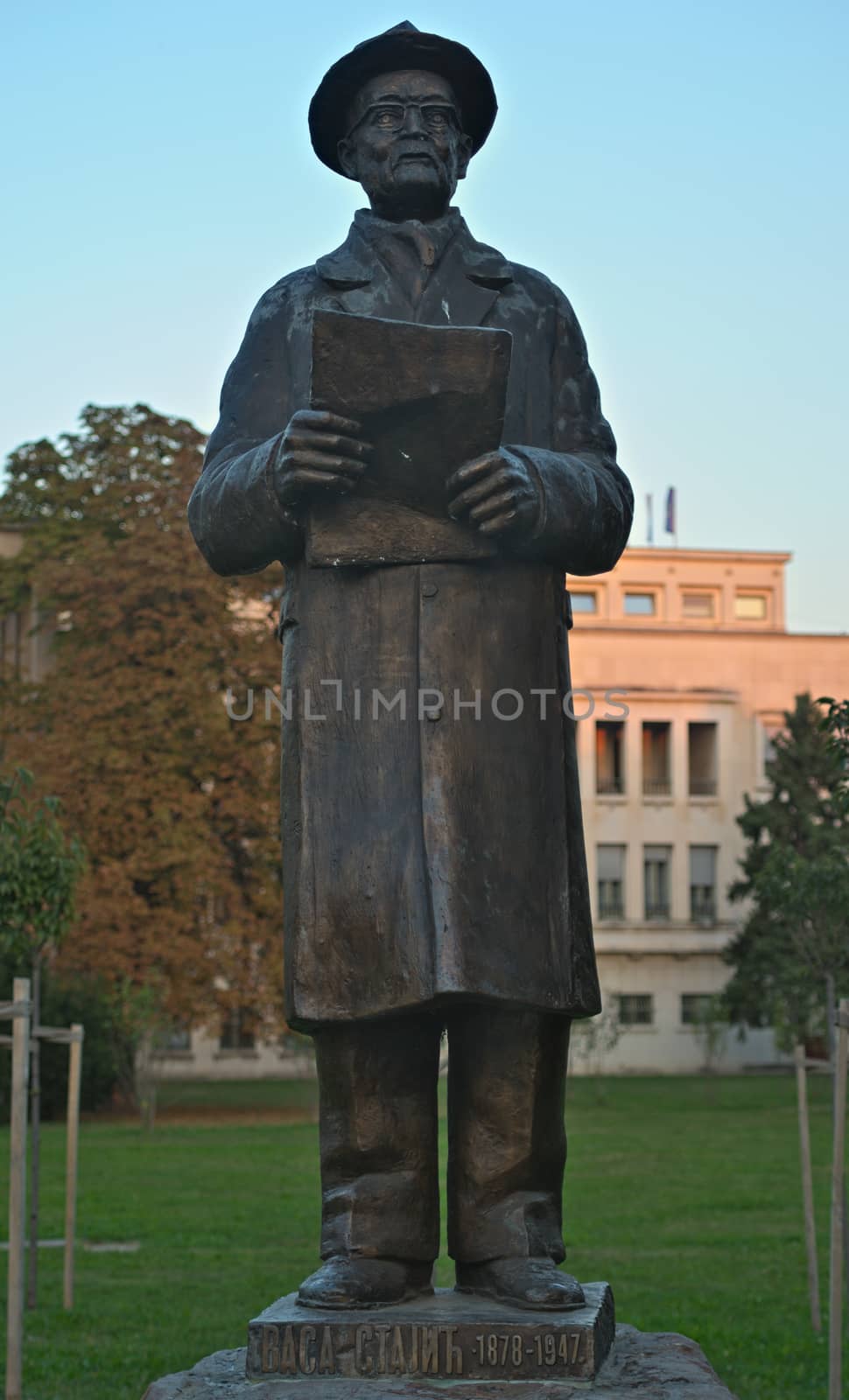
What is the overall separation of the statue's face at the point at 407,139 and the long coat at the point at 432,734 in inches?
7.4

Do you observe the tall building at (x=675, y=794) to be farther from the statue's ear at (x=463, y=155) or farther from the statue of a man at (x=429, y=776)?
the statue of a man at (x=429, y=776)

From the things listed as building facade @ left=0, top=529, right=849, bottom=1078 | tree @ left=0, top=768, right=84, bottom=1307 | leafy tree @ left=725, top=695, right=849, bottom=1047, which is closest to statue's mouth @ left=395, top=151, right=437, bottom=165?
tree @ left=0, top=768, right=84, bottom=1307

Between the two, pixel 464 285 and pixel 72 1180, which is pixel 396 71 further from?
pixel 72 1180

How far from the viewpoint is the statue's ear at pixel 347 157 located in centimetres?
514

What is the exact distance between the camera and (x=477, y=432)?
4.43 m

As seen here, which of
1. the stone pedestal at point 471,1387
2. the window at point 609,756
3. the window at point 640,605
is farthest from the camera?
the window at point 640,605

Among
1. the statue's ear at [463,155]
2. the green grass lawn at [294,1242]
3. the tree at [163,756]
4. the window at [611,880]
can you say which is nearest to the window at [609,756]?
the window at [611,880]

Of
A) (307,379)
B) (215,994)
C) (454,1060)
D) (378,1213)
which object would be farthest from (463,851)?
(215,994)

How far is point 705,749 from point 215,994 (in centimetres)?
3236

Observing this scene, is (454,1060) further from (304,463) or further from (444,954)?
(304,463)

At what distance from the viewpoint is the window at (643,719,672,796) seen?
6576 cm

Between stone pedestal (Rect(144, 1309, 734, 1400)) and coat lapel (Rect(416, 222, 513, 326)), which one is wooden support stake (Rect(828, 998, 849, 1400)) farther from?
coat lapel (Rect(416, 222, 513, 326))

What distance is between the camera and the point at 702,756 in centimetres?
6662

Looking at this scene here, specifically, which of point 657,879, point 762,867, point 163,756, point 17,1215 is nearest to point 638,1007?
point 657,879
